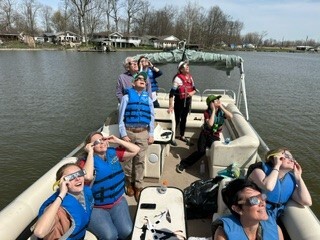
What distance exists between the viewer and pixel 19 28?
67.1m

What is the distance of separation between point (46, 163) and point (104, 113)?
16.7ft

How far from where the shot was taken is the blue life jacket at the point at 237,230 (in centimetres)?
213

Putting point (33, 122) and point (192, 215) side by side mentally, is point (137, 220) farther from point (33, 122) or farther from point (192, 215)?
point (33, 122)

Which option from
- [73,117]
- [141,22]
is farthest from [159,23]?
[73,117]

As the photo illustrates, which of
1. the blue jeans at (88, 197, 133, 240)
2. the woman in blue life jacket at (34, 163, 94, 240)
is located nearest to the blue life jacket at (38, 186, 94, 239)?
the woman in blue life jacket at (34, 163, 94, 240)

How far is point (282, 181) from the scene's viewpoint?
2809 millimetres

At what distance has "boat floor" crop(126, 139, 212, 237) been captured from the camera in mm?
3424

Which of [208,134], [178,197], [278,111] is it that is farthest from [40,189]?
[278,111]

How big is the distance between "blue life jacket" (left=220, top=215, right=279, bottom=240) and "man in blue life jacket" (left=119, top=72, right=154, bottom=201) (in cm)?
184

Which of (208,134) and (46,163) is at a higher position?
(208,134)

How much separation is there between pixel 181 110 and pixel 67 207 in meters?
3.79

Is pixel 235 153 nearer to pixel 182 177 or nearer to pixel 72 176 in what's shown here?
pixel 182 177

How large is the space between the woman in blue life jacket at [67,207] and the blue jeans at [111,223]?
39 centimetres

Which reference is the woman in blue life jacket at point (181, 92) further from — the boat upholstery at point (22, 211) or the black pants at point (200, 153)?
the boat upholstery at point (22, 211)
